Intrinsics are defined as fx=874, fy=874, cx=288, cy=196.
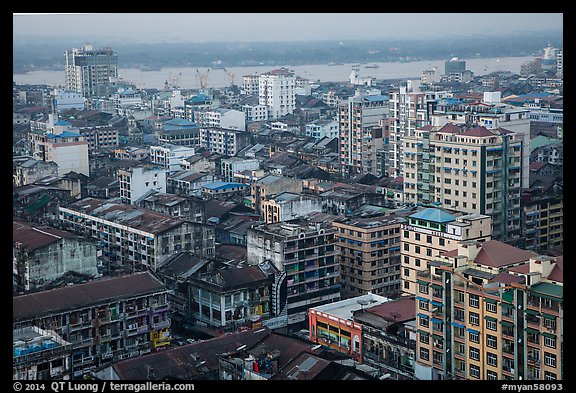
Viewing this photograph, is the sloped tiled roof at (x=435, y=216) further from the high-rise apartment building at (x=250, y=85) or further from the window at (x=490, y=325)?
the high-rise apartment building at (x=250, y=85)

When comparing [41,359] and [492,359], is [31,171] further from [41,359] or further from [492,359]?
[492,359]

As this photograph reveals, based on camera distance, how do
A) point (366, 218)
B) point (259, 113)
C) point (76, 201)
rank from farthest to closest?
point (259, 113)
point (76, 201)
point (366, 218)

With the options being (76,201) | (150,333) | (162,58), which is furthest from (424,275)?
(162,58)

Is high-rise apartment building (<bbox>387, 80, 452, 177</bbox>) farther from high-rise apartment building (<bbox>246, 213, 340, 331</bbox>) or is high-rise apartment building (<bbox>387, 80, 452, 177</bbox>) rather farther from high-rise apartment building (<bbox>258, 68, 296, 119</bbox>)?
high-rise apartment building (<bbox>258, 68, 296, 119</bbox>)

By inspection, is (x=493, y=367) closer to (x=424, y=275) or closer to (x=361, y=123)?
(x=424, y=275)
